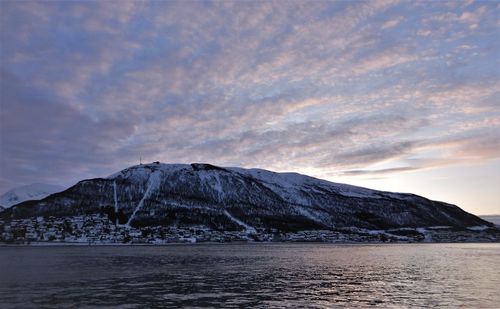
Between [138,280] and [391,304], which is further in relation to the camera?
[138,280]

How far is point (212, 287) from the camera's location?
77.5 metres

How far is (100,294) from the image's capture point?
6731 centimetres

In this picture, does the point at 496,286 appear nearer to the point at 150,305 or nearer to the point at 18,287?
the point at 150,305

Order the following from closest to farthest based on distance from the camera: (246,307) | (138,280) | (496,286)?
(246,307), (496,286), (138,280)

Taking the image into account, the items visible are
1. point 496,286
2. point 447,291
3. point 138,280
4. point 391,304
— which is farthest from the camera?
point 138,280

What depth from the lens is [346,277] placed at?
100875 millimetres

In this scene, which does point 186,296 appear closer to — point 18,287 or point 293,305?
point 293,305

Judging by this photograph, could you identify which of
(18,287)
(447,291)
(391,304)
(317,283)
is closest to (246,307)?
(391,304)

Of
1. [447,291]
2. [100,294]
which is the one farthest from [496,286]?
[100,294]

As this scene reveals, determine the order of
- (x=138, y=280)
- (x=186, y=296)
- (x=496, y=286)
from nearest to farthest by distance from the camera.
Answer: (x=186, y=296) → (x=496, y=286) → (x=138, y=280)

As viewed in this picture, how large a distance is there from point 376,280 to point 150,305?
5351 cm

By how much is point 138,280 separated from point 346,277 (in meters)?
→ 44.9

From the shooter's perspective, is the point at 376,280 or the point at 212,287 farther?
the point at 376,280

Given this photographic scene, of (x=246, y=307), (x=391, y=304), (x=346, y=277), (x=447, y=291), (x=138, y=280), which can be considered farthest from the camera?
(x=346, y=277)
